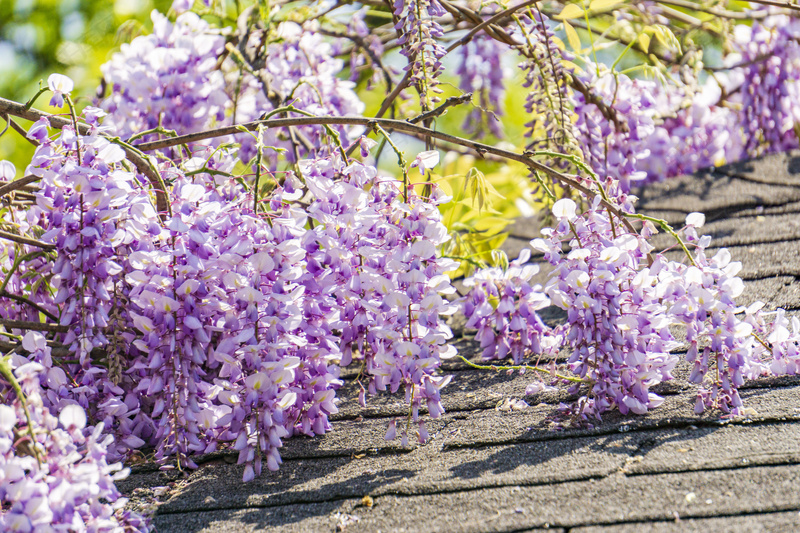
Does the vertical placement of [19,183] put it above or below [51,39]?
below

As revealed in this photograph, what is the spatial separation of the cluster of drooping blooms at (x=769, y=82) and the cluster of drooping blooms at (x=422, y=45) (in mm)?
1768

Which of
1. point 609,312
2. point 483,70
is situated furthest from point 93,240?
point 483,70

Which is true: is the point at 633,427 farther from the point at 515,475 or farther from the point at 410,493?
the point at 410,493

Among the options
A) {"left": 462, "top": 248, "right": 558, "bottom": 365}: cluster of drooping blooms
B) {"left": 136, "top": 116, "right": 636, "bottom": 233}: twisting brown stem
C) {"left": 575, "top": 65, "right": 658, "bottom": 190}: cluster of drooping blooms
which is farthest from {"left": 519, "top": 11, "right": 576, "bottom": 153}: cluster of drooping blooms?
{"left": 462, "top": 248, "right": 558, "bottom": 365}: cluster of drooping blooms

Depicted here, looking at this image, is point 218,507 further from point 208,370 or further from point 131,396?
point 208,370

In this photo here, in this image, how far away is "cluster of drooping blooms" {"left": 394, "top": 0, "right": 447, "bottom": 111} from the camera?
5.39ft

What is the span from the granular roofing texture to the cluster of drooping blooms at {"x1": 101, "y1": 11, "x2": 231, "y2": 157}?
1.25m

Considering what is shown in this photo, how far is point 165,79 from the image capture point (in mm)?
2404

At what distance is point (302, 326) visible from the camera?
4.51 feet

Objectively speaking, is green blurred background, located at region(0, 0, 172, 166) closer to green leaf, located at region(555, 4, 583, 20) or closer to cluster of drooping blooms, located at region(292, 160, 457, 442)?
green leaf, located at region(555, 4, 583, 20)

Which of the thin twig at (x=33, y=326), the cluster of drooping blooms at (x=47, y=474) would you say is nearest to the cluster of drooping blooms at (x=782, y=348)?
the cluster of drooping blooms at (x=47, y=474)

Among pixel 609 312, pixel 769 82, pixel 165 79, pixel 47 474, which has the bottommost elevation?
pixel 47 474

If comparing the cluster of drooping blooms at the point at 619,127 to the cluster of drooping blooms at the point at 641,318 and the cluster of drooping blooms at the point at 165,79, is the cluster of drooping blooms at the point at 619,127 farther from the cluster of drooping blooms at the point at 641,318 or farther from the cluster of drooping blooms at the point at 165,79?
the cluster of drooping blooms at the point at 165,79

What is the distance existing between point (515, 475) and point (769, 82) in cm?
241
